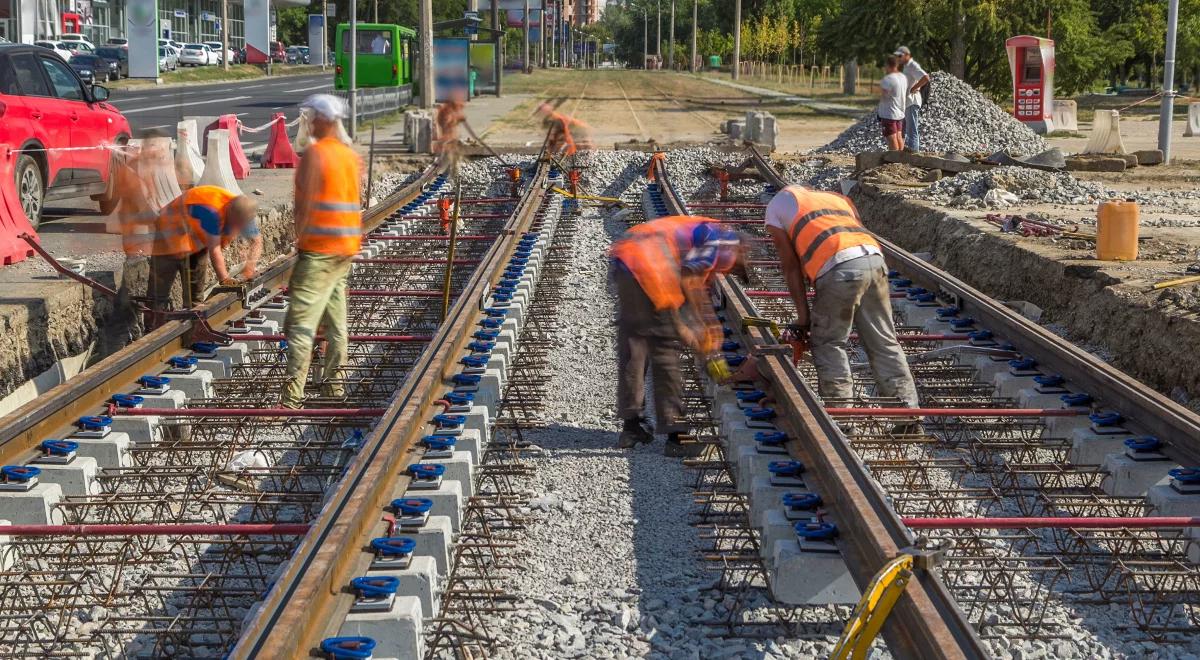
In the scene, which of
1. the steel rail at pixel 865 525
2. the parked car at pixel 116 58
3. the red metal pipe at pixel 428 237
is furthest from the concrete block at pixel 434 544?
the parked car at pixel 116 58

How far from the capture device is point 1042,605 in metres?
5.20

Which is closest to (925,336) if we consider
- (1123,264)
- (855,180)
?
(1123,264)

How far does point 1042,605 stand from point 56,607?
140 inches

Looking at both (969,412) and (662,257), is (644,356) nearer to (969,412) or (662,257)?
(662,257)

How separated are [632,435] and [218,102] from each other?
38.7m

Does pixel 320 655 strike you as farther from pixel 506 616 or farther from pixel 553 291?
pixel 553 291

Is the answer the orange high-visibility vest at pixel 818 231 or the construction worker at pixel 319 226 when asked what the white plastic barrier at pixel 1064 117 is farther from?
the construction worker at pixel 319 226

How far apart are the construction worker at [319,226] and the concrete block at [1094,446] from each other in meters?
3.98

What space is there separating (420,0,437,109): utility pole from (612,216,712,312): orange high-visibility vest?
2356cm

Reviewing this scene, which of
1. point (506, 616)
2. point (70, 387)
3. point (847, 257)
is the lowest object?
point (506, 616)

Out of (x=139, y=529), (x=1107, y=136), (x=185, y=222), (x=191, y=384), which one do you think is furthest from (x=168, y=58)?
(x=139, y=529)

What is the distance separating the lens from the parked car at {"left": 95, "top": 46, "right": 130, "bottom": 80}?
56.4m

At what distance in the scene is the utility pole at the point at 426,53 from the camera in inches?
1179

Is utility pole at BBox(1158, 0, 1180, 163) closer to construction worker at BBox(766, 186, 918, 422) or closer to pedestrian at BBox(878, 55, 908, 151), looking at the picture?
pedestrian at BBox(878, 55, 908, 151)
